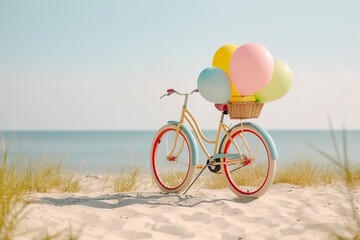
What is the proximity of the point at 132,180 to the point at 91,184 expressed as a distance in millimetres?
2319

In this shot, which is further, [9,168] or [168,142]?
[168,142]

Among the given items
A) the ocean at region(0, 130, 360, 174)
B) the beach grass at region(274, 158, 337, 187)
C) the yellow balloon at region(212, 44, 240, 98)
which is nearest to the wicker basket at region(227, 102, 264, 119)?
the yellow balloon at region(212, 44, 240, 98)

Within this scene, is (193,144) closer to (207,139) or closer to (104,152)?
(207,139)

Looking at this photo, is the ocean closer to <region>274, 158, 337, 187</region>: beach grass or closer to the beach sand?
<region>274, 158, 337, 187</region>: beach grass

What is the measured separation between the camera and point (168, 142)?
6.16 meters

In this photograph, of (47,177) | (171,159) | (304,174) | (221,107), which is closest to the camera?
(221,107)

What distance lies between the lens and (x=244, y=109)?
532 cm

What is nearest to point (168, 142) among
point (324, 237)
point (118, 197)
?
point (118, 197)

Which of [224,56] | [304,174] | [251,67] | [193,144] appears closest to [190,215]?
[193,144]

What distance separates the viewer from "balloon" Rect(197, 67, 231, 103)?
17.2 ft

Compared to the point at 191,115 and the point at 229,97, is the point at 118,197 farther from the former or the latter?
the point at 229,97

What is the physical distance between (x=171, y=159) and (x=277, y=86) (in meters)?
1.55

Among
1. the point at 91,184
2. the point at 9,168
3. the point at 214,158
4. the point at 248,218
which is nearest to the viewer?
the point at 248,218

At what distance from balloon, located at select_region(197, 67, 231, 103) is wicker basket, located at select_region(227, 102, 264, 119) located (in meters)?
0.11
